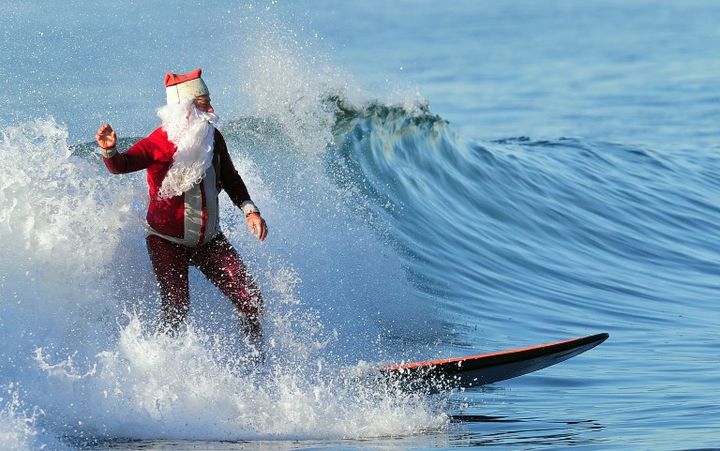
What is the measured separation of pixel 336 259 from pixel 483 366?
7.28 feet

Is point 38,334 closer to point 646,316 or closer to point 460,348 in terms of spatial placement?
point 460,348

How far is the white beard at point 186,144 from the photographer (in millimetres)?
6066

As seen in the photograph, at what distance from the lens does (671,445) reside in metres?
5.68

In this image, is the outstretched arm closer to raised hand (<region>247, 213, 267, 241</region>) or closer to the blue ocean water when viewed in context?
raised hand (<region>247, 213, 267, 241</region>)

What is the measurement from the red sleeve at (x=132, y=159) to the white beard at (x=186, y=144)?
13 centimetres

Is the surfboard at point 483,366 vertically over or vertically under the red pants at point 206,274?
under

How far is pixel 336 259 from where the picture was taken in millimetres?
8680

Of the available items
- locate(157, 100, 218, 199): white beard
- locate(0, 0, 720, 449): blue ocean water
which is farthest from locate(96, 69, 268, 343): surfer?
locate(0, 0, 720, 449): blue ocean water

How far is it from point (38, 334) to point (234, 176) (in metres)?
1.35

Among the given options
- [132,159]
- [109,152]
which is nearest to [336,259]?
[132,159]

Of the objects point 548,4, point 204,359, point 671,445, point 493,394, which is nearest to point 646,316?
point 493,394

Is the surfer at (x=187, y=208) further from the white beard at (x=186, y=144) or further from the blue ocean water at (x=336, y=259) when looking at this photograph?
the blue ocean water at (x=336, y=259)

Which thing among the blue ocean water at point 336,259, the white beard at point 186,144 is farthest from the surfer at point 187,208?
the blue ocean water at point 336,259

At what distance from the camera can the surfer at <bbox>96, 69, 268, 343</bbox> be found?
6.08m
